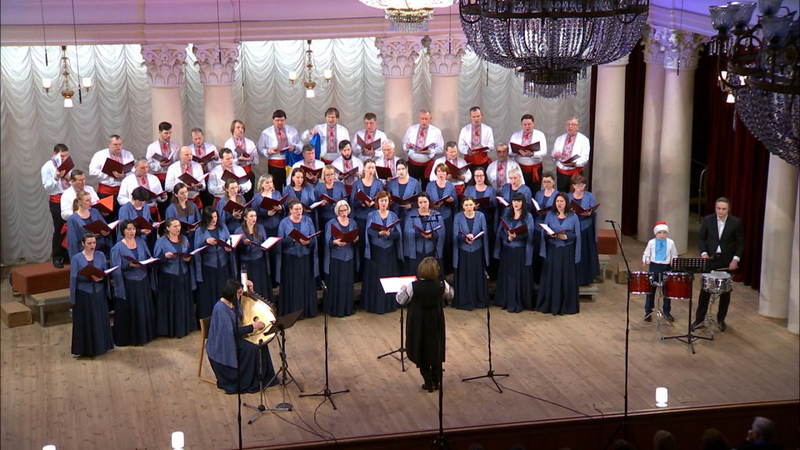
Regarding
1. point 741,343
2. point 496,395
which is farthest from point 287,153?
point 741,343

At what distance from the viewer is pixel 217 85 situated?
48.8 ft

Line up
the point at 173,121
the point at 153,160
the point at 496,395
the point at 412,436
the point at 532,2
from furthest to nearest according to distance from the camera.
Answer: the point at 173,121, the point at 153,160, the point at 496,395, the point at 412,436, the point at 532,2

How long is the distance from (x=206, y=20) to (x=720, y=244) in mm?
7083

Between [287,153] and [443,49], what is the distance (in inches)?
104

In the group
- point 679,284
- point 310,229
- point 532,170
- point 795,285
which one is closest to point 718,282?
point 679,284

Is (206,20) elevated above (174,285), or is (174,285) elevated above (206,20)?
(206,20)

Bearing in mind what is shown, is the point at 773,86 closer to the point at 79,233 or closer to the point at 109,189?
the point at 79,233

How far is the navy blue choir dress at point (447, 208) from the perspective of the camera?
13352 millimetres

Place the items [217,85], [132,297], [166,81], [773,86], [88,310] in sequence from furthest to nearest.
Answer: [217,85]
[166,81]
[132,297]
[88,310]
[773,86]

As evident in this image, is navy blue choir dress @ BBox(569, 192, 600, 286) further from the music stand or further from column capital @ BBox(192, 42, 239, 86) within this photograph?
column capital @ BBox(192, 42, 239, 86)

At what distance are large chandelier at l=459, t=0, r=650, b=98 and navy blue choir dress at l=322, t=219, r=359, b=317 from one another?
16.9 feet

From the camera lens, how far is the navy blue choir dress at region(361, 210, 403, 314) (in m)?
12.9

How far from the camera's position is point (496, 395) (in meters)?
10.9

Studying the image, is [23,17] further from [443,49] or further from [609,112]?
[609,112]
